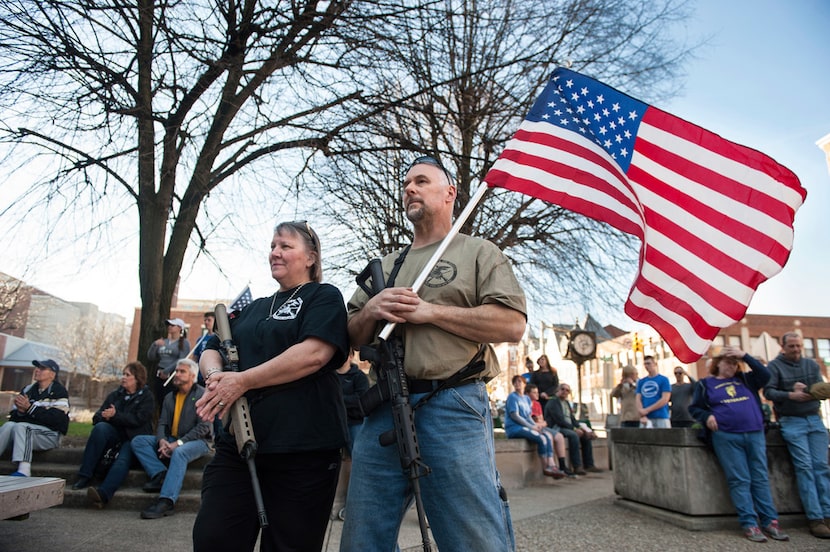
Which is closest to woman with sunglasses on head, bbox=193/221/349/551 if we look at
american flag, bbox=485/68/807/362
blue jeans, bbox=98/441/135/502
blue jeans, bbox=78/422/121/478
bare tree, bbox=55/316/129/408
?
american flag, bbox=485/68/807/362

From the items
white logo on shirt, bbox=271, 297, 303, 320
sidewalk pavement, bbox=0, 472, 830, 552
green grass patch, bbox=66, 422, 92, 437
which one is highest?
white logo on shirt, bbox=271, 297, 303, 320

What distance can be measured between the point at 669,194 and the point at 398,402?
229 centimetres

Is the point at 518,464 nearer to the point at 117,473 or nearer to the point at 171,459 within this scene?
the point at 171,459

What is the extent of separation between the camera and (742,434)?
607cm

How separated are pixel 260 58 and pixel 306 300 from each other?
5.96m

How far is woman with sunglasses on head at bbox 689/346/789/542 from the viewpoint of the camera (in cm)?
584

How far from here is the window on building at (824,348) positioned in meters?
47.1

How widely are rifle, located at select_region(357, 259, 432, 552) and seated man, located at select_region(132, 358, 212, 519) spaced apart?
447 centimetres

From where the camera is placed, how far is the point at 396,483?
239cm

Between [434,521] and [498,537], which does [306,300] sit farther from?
[498,537]

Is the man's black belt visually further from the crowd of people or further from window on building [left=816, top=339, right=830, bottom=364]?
window on building [left=816, top=339, right=830, bottom=364]

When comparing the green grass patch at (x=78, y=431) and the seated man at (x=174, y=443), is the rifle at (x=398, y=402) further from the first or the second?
the green grass patch at (x=78, y=431)

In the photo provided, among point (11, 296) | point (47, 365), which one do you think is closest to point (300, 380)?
point (47, 365)

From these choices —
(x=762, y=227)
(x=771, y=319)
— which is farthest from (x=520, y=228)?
(x=771, y=319)
